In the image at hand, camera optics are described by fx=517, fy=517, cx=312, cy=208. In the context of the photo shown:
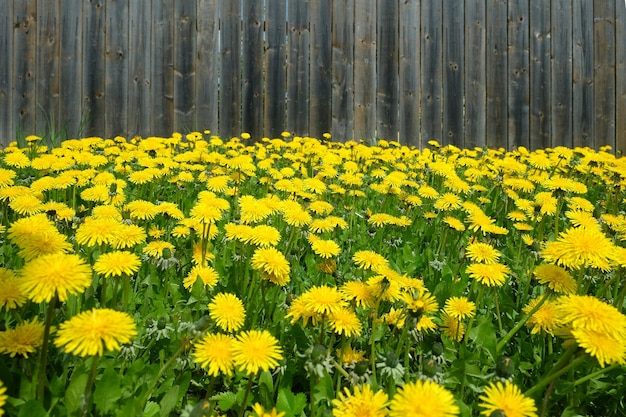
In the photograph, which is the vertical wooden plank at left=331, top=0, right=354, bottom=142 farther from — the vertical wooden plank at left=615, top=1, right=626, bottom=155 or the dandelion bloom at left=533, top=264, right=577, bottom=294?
the dandelion bloom at left=533, top=264, right=577, bottom=294

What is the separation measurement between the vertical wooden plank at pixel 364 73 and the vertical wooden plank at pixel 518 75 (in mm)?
1549

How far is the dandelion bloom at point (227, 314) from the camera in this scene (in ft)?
3.64

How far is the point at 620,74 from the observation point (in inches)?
227

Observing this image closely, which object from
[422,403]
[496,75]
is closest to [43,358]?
[422,403]

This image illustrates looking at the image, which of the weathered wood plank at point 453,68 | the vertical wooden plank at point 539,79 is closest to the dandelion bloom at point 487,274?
the weathered wood plank at point 453,68

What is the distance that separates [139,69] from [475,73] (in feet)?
11.2

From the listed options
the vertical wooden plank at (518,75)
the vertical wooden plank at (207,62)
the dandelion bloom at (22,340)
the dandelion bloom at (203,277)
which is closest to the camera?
the dandelion bloom at (22,340)

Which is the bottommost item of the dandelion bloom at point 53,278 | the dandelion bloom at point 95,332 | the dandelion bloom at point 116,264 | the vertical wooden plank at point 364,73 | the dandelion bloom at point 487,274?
the dandelion bloom at point 487,274

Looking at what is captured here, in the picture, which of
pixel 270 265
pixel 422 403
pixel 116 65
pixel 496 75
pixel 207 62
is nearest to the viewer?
pixel 422 403

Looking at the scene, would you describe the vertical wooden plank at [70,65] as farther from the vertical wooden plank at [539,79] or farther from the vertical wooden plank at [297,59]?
the vertical wooden plank at [539,79]

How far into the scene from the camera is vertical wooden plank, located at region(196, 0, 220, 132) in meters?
4.95

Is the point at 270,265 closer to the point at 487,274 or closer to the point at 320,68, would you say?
A: the point at 487,274

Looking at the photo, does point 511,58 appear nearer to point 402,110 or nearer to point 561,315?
point 402,110

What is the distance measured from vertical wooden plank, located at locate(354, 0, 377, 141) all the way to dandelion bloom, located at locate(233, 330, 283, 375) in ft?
14.3
